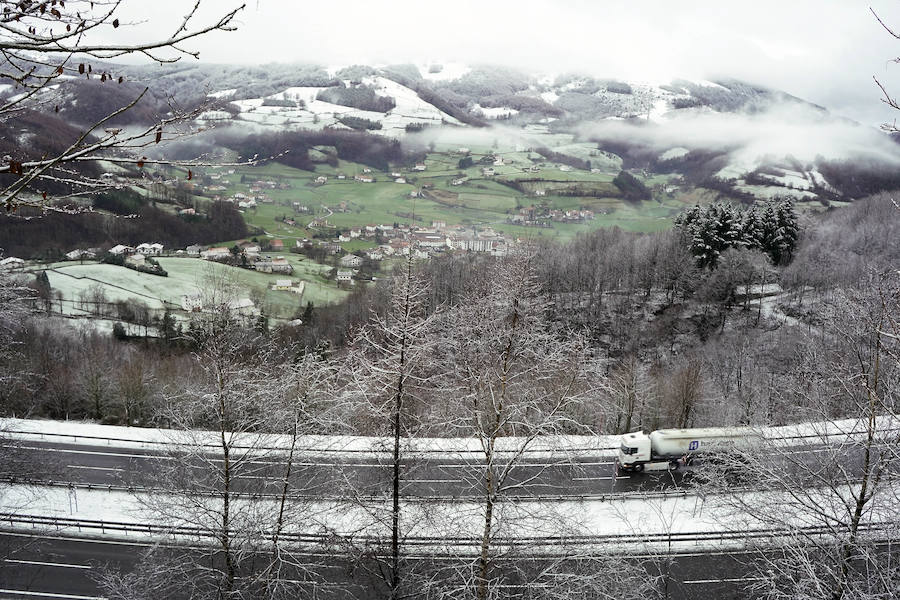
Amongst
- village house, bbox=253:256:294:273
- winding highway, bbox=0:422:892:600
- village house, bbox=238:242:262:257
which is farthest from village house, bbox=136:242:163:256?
winding highway, bbox=0:422:892:600

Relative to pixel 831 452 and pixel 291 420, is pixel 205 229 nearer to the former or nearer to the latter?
pixel 291 420

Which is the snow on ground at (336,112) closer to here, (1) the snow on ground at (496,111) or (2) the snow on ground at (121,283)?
(1) the snow on ground at (496,111)

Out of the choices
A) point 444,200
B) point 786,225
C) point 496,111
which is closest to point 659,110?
point 496,111

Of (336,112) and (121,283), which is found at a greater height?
(336,112)

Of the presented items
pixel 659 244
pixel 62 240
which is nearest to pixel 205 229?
pixel 62 240

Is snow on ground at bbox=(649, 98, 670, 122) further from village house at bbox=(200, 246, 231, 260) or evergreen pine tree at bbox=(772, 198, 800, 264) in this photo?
village house at bbox=(200, 246, 231, 260)

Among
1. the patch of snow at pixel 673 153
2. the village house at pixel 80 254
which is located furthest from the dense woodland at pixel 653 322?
the patch of snow at pixel 673 153

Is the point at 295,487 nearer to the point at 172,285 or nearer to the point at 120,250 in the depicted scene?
the point at 172,285
